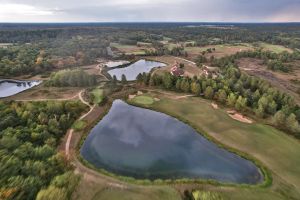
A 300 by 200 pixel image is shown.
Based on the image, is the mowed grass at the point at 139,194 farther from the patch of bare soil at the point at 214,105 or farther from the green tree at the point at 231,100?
the green tree at the point at 231,100

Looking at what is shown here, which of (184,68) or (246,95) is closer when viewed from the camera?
(246,95)

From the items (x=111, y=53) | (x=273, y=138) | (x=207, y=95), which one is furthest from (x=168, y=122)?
(x=111, y=53)

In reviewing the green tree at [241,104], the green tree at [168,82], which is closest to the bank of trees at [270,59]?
the green tree at [168,82]

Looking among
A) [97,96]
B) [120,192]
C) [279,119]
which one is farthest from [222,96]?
[120,192]

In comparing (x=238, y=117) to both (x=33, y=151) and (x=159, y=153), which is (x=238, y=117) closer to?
(x=159, y=153)

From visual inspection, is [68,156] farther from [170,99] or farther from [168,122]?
[170,99]

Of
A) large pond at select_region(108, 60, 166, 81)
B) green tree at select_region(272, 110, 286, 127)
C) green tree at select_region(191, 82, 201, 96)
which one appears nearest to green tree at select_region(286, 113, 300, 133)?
green tree at select_region(272, 110, 286, 127)

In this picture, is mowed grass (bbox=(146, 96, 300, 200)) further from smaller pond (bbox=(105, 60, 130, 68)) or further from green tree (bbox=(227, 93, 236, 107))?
smaller pond (bbox=(105, 60, 130, 68))
